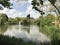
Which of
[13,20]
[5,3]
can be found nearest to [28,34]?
[5,3]

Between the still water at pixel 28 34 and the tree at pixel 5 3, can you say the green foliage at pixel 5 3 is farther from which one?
the still water at pixel 28 34

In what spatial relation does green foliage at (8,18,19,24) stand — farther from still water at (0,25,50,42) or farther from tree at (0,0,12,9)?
tree at (0,0,12,9)

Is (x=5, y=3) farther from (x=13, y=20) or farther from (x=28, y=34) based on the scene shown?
(x=13, y=20)

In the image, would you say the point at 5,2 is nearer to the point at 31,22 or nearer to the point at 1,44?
the point at 1,44

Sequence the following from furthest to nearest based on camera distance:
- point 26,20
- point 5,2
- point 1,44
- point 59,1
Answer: point 26,20 → point 59,1 → point 5,2 → point 1,44

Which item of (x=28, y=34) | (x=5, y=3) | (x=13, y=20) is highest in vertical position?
(x=5, y=3)

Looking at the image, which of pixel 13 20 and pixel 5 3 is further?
pixel 13 20

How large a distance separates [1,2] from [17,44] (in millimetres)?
6505

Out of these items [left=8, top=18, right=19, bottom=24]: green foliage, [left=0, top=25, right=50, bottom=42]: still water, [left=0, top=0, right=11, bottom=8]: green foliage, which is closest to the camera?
[left=0, top=0, right=11, bottom=8]: green foliage

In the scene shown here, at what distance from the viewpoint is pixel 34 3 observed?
2116 centimetres

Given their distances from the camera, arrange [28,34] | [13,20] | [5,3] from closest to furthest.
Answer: [5,3] → [28,34] → [13,20]

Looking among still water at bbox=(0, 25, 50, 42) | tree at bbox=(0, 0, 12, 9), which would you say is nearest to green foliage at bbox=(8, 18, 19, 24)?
still water at bbox=(0, 25, 50, 42)

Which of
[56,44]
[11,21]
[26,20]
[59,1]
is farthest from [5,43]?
[11,21]

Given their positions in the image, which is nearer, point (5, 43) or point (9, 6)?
point (5, 43)
